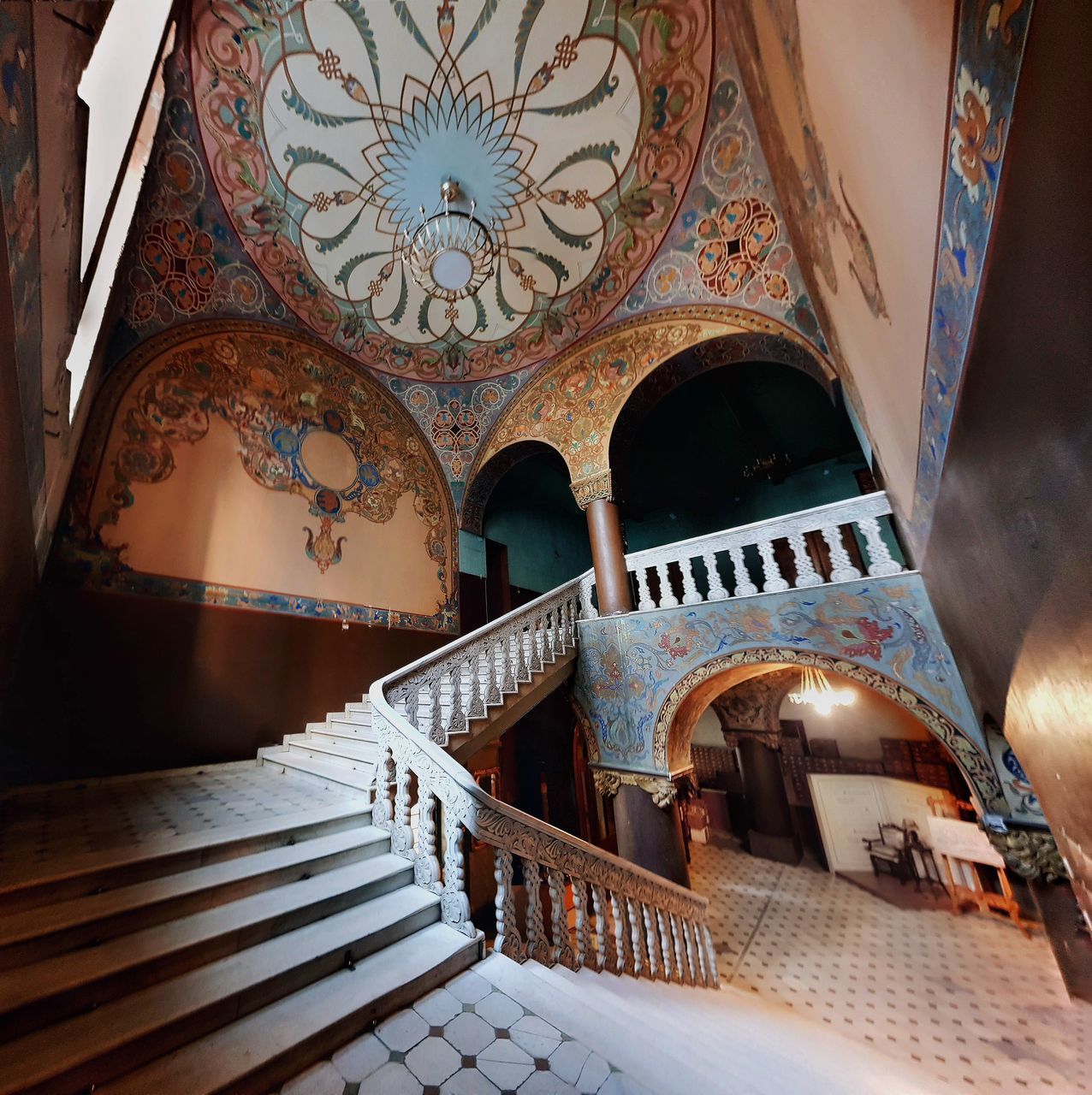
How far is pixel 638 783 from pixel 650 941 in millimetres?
1608

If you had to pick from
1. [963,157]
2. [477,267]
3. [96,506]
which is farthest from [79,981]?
[477,267]

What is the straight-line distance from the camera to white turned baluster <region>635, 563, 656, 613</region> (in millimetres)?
5250

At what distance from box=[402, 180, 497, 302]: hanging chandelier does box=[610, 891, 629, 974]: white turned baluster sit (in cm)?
579

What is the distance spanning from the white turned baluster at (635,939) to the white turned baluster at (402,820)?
159 centimetres

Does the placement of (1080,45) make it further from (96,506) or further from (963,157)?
(96,506)

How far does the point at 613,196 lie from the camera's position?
4980 millimetres

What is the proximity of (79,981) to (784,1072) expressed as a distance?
3081 millimetres

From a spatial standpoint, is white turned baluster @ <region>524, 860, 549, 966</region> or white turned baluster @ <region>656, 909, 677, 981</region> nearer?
white turned baluster @ <region>524, 860, 549, 966</region>

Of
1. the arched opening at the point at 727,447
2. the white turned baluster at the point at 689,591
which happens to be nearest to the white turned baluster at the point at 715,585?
the white turned baluster at the point at 689,591

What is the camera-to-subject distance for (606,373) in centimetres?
616

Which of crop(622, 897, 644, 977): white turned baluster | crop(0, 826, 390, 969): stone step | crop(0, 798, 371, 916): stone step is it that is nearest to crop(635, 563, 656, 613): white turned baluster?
crop(622, 897, 644, 977): white turned baluster

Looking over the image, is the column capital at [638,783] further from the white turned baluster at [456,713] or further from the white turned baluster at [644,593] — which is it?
the white turned baluster at [456,713]

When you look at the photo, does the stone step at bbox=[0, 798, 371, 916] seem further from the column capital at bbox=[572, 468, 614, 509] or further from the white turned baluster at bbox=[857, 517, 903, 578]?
the white turned baluster at bbox=[857, 517, 903, 578]

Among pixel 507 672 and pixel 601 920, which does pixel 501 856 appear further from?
pixel 507 672
